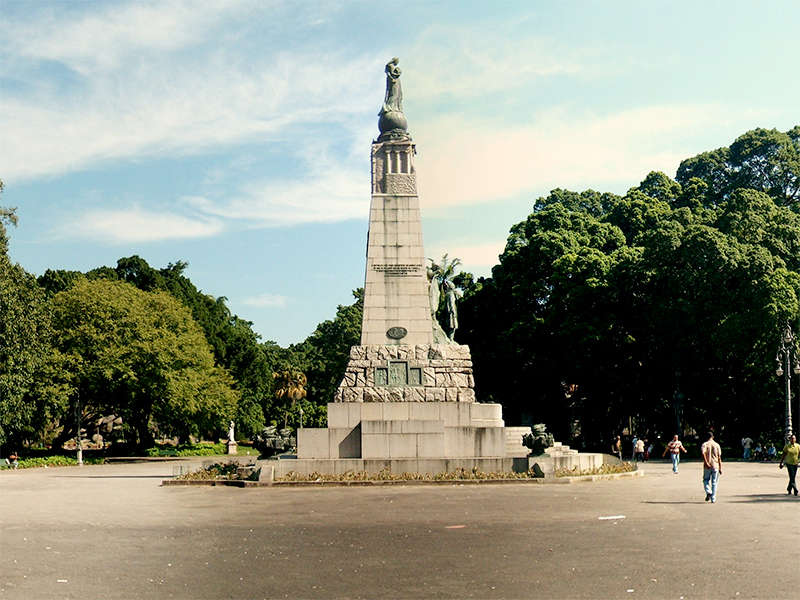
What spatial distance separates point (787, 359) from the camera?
3594cm

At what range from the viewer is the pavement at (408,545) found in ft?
31.3

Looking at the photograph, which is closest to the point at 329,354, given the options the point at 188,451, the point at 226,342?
the point at 226,342

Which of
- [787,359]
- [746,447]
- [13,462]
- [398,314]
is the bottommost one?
[13,462]

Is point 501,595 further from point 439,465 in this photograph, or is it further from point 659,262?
point 659,262

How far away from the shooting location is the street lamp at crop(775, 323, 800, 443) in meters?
35.5

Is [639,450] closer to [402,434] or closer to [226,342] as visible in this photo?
[402,434]

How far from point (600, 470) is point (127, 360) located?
1108 inches

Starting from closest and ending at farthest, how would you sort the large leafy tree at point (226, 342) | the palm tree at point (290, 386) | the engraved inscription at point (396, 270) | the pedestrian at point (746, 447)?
the engraved inscription at point (396, 270) < the pedestrian at point (746, 447) < the large leafy tree at point (226, 342) < the palm tree at point (290, 386)

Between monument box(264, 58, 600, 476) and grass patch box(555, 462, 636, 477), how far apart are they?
1.15m

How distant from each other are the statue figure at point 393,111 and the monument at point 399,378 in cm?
3

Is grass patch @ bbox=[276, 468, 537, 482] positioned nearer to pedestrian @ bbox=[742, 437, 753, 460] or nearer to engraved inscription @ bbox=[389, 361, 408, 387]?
engraved inscription @ bbox=[389, 361, 408, 387]

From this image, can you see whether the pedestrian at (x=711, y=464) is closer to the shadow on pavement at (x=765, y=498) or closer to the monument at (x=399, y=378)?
the shadow on pavement at (x=765, y=498)

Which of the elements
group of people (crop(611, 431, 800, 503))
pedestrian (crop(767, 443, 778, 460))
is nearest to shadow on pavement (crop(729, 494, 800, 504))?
group of people (crop(611, 431, 800, 503))

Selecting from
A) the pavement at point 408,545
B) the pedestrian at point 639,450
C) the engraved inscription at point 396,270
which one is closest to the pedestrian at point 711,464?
the pavement at point 408,545
